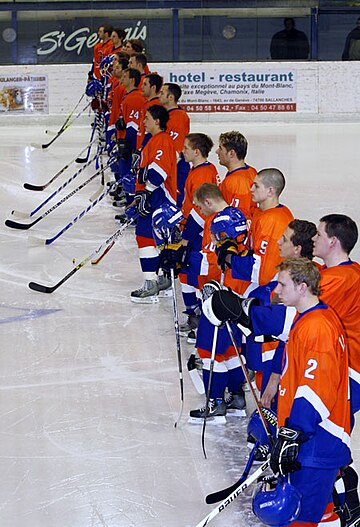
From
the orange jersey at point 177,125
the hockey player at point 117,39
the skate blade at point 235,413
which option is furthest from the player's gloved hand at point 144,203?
the hockey player at point 117,39

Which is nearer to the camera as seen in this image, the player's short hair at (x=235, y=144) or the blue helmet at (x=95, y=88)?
the player's short hair at (x=235, y=144)

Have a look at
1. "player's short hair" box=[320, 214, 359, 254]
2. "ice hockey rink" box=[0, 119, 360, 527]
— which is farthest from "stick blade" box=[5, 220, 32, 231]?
"player's short hair" box=[320, 214, 359, 254]

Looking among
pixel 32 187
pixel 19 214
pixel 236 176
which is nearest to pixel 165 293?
pixel 236 176

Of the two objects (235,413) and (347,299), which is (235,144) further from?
(347,299)

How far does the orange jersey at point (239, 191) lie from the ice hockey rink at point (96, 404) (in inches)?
33.9

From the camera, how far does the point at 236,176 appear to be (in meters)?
5.06

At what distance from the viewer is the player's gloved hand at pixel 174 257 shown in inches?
188

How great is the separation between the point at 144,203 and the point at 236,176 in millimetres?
1353

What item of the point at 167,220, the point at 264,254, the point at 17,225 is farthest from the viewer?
the point at 17,225

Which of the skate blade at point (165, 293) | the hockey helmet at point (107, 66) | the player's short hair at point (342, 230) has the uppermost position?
the hockey helmet at point (107, 66)

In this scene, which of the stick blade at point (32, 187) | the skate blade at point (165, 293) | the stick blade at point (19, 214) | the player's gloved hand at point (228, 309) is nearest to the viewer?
the player's gloved hand at point (228, 309)

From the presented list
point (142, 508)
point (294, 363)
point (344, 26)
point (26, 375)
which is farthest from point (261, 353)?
point (344, 26)

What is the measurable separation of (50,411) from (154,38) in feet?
40.0

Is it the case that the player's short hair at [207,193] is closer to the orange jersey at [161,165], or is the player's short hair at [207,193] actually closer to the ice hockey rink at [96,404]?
the ice hockey rink at [96,404]
